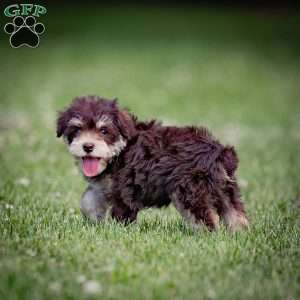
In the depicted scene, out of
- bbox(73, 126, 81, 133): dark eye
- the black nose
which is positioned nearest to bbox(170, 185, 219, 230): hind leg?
the black nose

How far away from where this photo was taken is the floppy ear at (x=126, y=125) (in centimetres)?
629

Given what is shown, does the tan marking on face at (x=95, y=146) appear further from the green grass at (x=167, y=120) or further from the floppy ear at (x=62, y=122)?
the green grass at (x=167, y=120)

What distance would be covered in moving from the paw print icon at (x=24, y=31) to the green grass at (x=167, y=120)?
5.58 ft

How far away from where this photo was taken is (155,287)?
4.54m

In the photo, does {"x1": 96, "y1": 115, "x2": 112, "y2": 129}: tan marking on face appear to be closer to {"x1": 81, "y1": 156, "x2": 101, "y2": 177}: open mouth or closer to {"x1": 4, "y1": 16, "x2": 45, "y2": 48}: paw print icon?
{"x1": 81, "y1": 156, "x2": 101, "y2": 177}: open mouth

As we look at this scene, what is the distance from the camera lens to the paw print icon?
699cm

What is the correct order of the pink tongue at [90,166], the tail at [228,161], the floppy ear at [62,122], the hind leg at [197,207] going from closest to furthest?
the hind leg at [197,207]
the tail at [228,161]
the pink tongue at [90,166]
the floppy ear at [62,122]

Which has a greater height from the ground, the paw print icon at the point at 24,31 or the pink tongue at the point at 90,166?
the paw print icon at the point at 24,31

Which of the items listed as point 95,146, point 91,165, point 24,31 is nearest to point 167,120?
point 24,31

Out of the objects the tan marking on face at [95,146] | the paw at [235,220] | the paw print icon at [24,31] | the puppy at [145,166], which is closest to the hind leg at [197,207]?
the puppy at [145,166]

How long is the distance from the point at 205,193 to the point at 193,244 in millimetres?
520

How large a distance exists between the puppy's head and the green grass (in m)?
0.62

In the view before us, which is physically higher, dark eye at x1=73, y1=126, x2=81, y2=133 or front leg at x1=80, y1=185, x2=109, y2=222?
dark eye at x1=73, y1=126, x2=81, y2=133

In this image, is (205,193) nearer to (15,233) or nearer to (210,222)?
(210,222)
